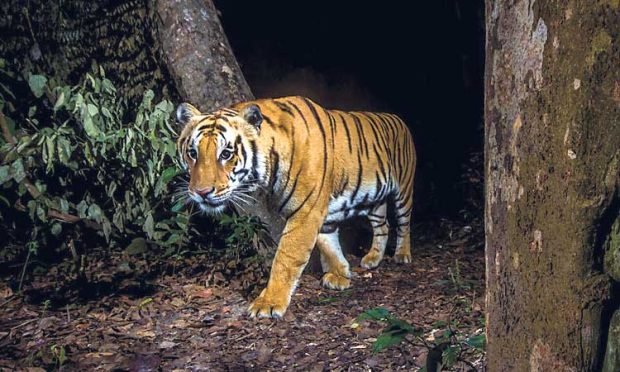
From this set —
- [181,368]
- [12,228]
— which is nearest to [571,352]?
[181,368]

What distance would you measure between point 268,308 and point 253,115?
3.32ft

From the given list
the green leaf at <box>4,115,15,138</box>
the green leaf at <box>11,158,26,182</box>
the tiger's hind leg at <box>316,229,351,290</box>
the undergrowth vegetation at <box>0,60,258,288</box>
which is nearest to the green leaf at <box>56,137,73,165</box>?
the undergrowth vegetation at <box>0,60,258,288</box>

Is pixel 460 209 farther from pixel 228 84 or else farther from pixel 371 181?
pixel 228 84

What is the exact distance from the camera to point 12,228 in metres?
5.32

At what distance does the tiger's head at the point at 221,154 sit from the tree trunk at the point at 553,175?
201 centimetres

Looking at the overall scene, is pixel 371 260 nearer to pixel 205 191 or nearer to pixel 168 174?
pixel 168 174

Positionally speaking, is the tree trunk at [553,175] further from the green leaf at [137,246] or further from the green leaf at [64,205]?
the green leaf at [64,205]

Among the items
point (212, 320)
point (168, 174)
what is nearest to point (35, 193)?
point (168, 174)

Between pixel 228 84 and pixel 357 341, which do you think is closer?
pixel 357 341

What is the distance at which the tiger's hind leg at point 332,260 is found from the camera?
4477 millimetres

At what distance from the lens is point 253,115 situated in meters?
3.82

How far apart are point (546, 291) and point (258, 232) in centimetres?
280

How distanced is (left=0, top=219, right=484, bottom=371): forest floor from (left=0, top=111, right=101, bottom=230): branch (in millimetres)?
291

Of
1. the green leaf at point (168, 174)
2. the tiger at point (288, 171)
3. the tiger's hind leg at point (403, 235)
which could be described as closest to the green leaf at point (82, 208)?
the green leaf at point (168, 174)
